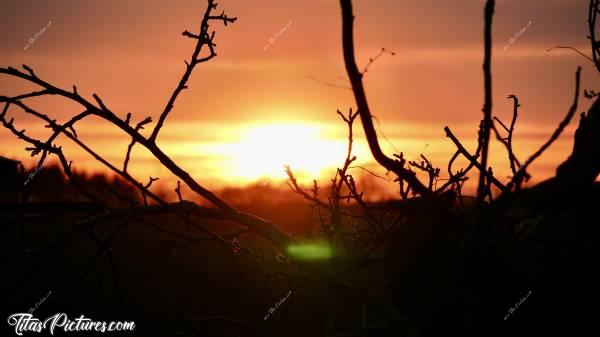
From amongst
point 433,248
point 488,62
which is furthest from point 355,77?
point 433,248

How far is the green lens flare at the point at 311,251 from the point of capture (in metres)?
3.04

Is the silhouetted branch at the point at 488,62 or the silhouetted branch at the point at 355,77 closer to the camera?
the silhouetted branch at the point at 488,62

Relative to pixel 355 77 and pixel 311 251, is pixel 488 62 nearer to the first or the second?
pixel 355 77

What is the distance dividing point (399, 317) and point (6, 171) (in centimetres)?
506

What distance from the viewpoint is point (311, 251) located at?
3113 mm

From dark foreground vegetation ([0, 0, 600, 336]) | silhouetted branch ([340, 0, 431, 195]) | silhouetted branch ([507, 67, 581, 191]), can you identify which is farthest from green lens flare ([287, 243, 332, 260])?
silhouetted branch ([507, 67, 581, 191])

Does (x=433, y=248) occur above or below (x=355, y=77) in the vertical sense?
below

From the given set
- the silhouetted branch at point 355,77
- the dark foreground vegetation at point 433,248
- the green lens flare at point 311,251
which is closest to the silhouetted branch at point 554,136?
the dark foreground vegetation at point 433,248

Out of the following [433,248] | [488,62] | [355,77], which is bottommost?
[433,248]

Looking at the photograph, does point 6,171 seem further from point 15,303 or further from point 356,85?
point 15,303

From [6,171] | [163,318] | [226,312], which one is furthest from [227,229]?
[163,318]

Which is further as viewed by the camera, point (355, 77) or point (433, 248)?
point (433, 248)

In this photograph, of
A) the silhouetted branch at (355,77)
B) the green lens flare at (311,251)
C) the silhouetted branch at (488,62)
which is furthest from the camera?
the green lens flare at (311,251)

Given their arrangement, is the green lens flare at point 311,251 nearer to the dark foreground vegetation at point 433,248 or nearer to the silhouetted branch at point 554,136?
the dark foreground vegetation at point 433,248
